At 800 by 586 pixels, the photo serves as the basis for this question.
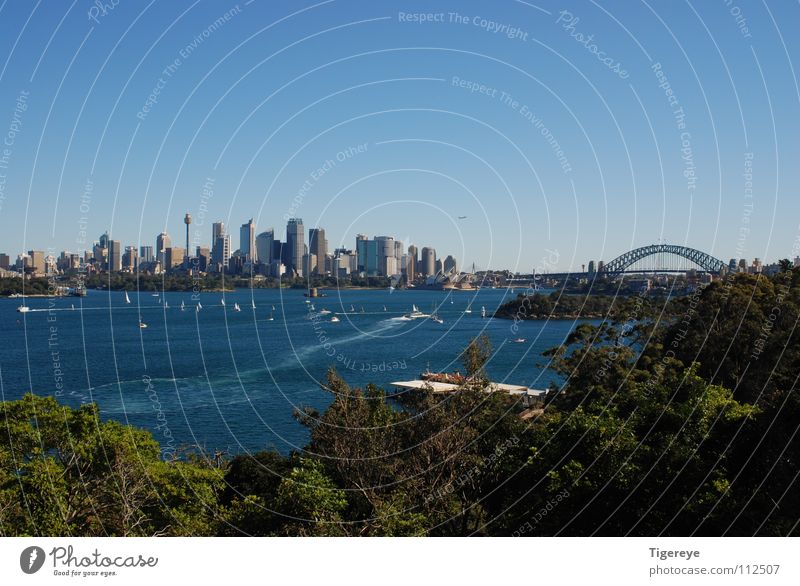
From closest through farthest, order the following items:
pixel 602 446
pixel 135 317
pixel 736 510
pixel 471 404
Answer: pixel 736 510 < pixel 602 446 < pixel 471 404 < pixel 135 317

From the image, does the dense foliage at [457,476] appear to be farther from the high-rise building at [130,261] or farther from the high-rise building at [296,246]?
the high-rise building at [130,261]

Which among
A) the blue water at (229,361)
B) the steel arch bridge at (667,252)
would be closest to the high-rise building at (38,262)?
the blue water at (229,361)

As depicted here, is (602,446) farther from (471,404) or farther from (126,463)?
(126,463)
